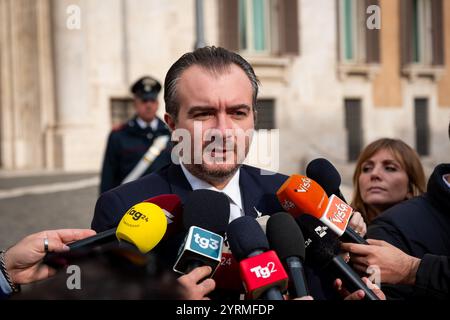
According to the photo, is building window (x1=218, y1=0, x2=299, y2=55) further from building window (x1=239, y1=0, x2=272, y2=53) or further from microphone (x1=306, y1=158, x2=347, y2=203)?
microphone (x1=306, y1=158, x2=347, y2=203)

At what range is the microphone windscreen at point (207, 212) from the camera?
4.37ft

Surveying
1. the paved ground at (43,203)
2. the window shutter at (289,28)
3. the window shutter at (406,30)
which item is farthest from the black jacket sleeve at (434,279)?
the window shutter at (406,30)

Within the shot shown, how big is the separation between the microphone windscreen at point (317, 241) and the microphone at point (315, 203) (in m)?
0.02

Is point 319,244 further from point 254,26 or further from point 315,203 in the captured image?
point 254,26

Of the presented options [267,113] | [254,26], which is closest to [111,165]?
[267,113]

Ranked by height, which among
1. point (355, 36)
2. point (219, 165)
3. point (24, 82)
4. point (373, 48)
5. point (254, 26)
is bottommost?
point (219, 165)

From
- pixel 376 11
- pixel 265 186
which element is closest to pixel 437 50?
pixel 376 11

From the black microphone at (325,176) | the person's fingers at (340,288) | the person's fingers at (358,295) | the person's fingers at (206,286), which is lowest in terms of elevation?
the person's fingers at (340,288)

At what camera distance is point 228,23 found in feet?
43.3

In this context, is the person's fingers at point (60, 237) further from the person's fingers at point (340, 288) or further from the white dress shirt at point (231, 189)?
the person's fingers at point (340, 288)

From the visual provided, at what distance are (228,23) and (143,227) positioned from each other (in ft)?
40.3

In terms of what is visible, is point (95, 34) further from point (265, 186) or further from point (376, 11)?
point (265, 186)

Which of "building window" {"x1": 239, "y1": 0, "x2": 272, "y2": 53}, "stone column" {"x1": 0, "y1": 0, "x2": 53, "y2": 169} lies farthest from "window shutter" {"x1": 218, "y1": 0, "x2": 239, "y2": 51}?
"stone column" {"x1": 0, "y1": 0, "x2": 53, "y2": 169}

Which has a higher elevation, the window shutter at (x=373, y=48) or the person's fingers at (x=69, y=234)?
the window shutter at (x=373, y=48)
